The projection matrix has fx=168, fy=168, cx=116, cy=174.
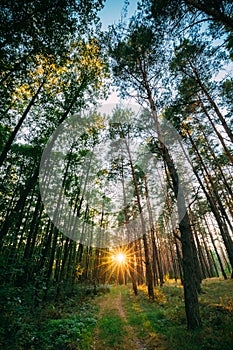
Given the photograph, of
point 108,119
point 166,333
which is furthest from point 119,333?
point 108,119

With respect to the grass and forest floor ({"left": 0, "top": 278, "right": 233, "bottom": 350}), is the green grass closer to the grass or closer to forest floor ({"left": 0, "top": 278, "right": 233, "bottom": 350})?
forest floor ({"left": 0, "top": 278, "right": 233, "bottom": 350})

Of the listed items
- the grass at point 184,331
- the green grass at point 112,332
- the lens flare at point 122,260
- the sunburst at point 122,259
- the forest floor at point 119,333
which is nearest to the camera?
the forest floor at point 119,333

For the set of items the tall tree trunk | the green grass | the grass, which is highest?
the tall tree trunk

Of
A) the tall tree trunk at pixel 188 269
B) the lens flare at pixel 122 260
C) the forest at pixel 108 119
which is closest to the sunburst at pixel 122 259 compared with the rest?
the lens flare at pixel 122 260

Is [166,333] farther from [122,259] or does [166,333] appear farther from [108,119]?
[122,259]

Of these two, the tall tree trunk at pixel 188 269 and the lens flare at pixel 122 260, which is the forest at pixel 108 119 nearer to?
the tall tree trunk at pixel 188 269

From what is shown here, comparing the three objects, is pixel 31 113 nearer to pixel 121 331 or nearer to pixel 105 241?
pixel 121 331

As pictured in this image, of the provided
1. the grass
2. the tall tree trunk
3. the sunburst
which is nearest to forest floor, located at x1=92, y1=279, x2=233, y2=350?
the grass

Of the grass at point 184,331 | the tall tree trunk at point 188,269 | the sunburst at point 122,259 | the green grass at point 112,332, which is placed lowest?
the green grass at point 112,332

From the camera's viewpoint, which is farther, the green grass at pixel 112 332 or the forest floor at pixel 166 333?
the green grass at pixel 112 332

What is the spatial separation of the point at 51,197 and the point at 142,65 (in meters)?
16.9

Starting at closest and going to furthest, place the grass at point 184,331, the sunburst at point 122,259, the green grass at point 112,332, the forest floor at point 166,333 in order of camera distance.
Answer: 1. the grass at point 184,331
2. the forest floor at point 166,333
3. the green grass at point 112,332
4. the sunburst at point 122,259

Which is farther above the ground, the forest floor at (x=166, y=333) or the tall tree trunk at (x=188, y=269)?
the tall tree trunk at (x=188, y=269)

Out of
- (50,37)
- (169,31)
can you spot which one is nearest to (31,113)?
(50,37)
